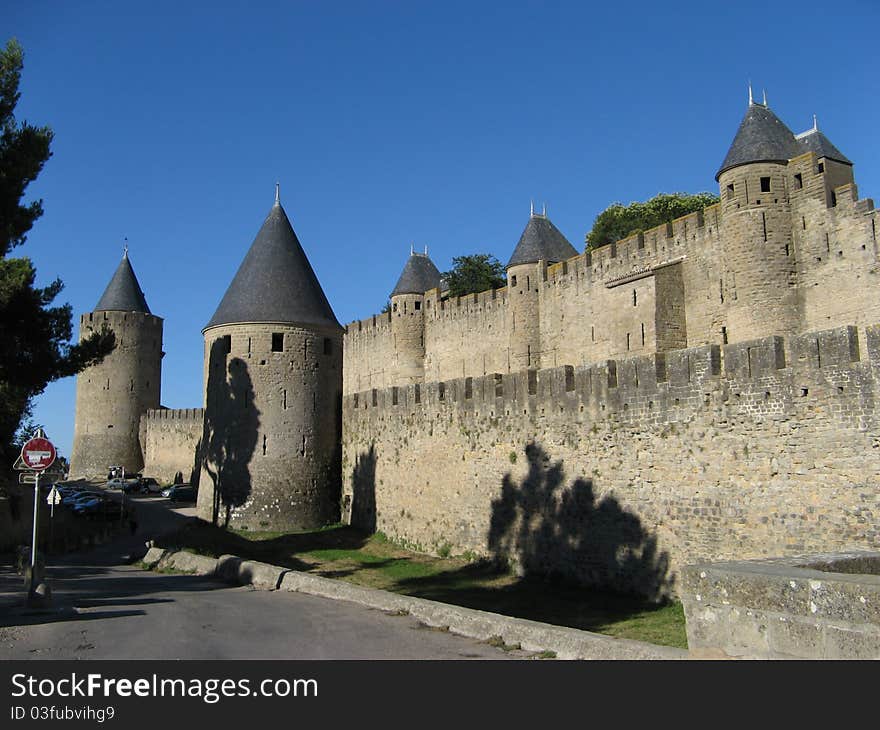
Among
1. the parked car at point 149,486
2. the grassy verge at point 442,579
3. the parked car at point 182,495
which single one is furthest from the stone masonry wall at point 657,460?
the parked car at point 149,486

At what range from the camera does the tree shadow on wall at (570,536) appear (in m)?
12.7

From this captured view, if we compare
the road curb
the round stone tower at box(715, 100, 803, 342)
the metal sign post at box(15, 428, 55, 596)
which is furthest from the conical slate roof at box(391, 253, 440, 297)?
the metal sign post at box(15, 428, 55, 596)

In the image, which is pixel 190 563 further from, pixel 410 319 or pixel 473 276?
pixel 473 276

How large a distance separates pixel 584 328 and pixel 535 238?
535cm

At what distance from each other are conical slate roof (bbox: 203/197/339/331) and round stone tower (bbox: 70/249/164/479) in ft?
83.4

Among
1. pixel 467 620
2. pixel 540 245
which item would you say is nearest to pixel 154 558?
pixel 467 620

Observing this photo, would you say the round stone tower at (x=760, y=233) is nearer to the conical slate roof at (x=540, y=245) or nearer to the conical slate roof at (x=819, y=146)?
the conical slate roof at (x=819, y=146)

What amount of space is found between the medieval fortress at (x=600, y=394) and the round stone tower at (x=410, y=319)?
101mm

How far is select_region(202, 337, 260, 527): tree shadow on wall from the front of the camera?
23.1 m

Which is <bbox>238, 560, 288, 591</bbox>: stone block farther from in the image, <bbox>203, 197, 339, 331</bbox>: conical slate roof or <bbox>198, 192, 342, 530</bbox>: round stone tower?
<bbox>203, 197, 339, 331</bbox>: conical slate roof

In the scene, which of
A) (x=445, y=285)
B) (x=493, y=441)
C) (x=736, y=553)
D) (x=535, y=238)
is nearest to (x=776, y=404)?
(x=736, y=553)

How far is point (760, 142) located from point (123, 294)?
38.3 meters

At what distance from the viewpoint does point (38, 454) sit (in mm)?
10359
